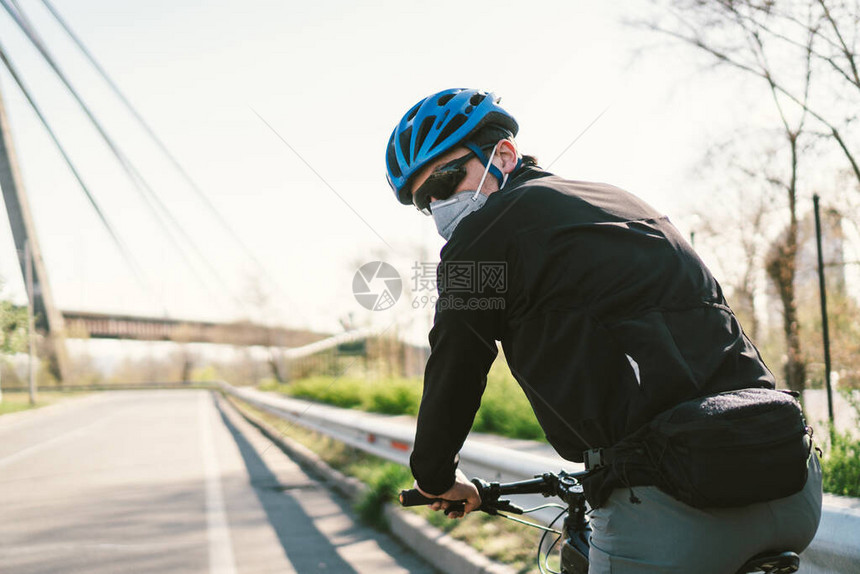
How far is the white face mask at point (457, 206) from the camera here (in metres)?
1.98

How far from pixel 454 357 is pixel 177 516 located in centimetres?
637

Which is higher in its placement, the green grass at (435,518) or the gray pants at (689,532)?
the gray pants at (689,532)

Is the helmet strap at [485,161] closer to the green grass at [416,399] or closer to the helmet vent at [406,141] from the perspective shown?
the helmet vent at [406,141]

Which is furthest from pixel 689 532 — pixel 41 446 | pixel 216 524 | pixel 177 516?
pixel 41 446

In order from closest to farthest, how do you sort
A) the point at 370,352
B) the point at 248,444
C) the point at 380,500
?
the point at 380,500, the point at 248,444, the point at 370,352

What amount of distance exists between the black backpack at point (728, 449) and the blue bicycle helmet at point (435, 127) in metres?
0.92

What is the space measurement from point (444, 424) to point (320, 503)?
A: 6.37 meters

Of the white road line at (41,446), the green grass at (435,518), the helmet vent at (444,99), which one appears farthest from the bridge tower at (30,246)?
the helmet vent at (444,99)

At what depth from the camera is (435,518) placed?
5.71 meters

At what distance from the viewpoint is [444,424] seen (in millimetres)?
1729

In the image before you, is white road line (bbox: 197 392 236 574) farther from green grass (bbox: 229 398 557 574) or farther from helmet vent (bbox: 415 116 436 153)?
helmet vent (bbox: 415 116 436 153)

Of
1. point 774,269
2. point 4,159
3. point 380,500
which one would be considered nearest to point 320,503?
point 380,500

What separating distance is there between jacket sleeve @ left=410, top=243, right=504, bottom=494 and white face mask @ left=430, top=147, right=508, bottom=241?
12.3 inches

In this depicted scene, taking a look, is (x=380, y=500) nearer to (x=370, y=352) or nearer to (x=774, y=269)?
(x=774, y=269)
